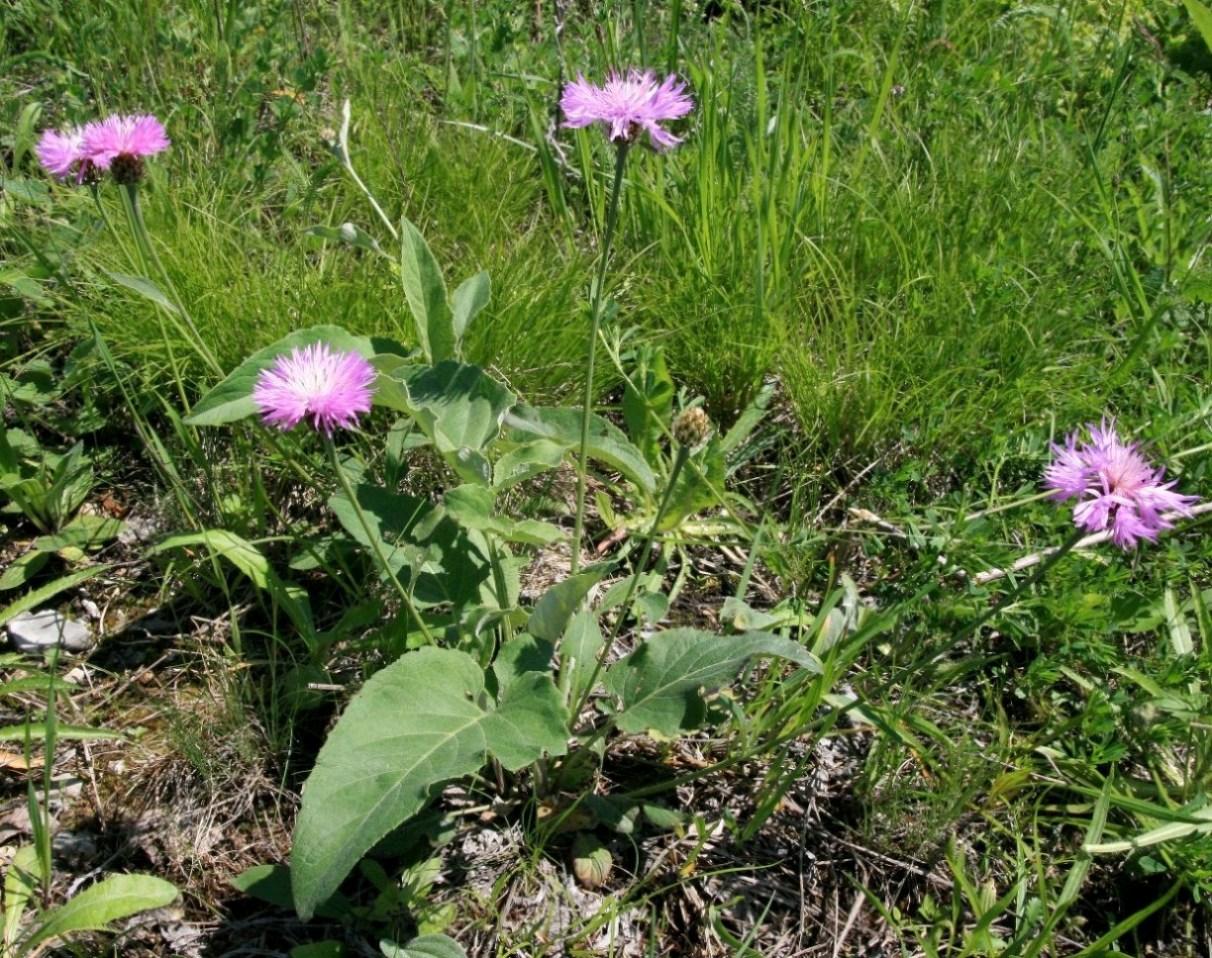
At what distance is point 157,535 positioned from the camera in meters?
1.83

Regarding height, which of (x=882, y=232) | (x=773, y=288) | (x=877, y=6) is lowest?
(x=773, y=288)

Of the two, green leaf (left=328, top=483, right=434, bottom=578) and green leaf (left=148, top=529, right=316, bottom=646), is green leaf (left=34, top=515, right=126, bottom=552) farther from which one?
green leaf (left=328, top=483, right=434, bottom=578)

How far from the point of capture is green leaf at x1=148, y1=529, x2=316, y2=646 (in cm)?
158

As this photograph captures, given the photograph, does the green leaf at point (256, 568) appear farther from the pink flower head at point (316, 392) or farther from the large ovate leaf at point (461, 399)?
the pink flower head at point (316, 392)

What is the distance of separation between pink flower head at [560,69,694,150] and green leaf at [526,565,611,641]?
541 millimetres

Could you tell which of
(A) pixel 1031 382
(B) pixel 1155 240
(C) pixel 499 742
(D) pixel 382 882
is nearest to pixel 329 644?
(D) pixel 382 882

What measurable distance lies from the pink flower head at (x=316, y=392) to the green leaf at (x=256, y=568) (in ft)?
1.58

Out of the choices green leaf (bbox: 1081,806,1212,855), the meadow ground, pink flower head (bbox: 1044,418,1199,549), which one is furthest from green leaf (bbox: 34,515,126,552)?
green leaf (bbox: 1081,806,1212,855)

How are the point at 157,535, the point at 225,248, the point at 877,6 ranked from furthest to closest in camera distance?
the point at 877,6
the point at 225,248
the point at 157,535

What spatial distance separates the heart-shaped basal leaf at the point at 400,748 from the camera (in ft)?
3.56

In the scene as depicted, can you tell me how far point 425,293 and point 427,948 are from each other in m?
0.91

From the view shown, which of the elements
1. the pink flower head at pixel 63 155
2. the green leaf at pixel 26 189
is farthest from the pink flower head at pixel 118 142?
the green leaf at pixel 26 189

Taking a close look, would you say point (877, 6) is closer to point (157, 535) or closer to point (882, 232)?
point (882, 232)

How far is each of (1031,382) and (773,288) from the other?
521 millimetres
